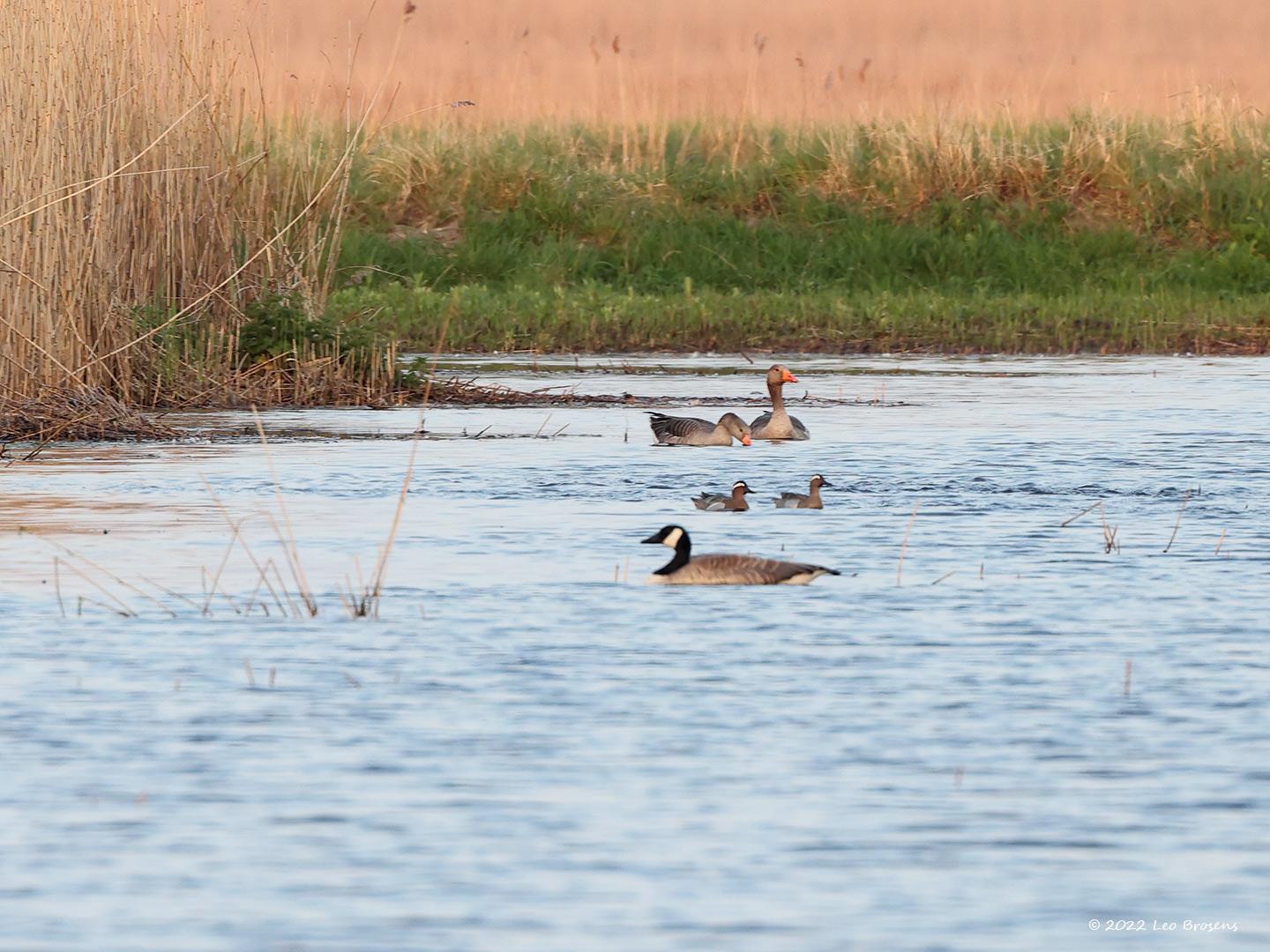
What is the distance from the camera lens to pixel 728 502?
12.0 metres

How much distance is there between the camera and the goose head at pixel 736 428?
49.8 ft

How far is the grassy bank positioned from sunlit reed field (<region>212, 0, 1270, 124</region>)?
1358 millimetres

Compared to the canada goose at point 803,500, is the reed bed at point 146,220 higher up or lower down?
higher up

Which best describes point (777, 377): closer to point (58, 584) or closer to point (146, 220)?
point (146, 220)

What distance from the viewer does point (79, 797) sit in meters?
6.24

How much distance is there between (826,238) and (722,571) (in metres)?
15.6

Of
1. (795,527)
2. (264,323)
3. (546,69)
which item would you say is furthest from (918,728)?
(546,69)

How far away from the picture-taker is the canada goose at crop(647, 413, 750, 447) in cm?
1483

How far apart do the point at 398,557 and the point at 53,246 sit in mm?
4712

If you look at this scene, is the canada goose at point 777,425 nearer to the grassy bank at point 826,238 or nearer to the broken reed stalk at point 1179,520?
the broken reed stalk at point 1179,520

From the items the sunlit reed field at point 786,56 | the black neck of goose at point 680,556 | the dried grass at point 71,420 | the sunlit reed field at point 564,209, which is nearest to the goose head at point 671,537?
the black neck of goose at point 680,556

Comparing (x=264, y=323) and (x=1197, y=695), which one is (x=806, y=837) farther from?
(x=264, y=323)

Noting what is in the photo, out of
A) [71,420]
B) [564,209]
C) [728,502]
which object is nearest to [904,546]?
[728,502]

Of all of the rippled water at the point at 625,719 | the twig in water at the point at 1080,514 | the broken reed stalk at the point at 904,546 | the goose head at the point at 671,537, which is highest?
the goose head at the point at 671,537
